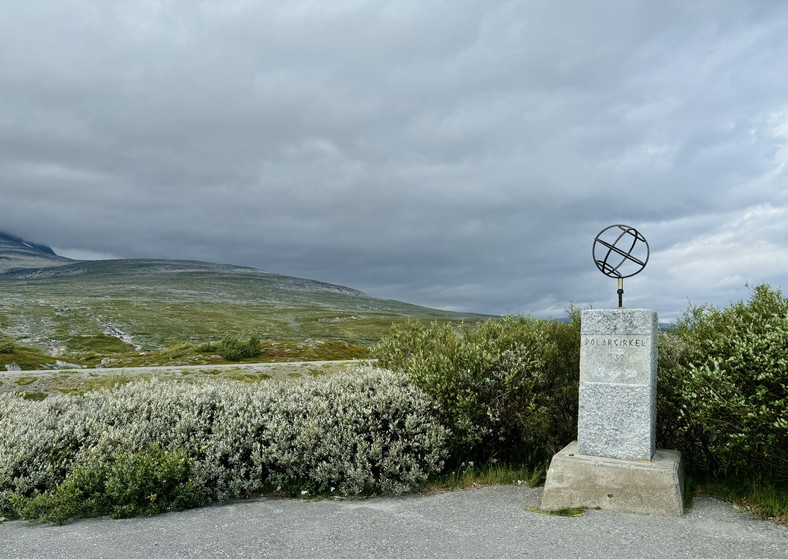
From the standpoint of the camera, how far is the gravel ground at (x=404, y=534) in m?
6.57

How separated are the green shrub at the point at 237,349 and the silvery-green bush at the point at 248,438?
19.7m

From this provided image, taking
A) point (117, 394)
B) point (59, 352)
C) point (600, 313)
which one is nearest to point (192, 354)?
point (117, 394)

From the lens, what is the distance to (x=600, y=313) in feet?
29.4

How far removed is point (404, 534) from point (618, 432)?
425 cm

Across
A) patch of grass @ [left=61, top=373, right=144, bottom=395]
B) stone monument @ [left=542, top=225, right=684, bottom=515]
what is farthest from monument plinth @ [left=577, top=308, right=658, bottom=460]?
patch of grass @ [left=61, top=373, right=144, bottom=395]

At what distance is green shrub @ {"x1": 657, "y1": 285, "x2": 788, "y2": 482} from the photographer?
26.0 ft

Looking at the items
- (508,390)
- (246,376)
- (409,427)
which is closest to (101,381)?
(246,376)

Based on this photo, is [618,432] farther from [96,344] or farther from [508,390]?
[96,344]

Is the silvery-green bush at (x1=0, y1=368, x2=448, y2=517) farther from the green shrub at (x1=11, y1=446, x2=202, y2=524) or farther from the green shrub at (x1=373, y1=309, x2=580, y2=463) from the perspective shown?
the green shrub at (x1=373, y1=309, x2=580, y2=463)

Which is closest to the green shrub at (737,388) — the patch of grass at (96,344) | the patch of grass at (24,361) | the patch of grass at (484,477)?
the patch of grass at (484,477)

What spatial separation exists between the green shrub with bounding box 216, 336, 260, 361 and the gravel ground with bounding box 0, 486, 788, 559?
2251 centimetres

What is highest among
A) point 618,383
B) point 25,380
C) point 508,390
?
point 618,383

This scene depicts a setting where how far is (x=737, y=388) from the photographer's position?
8.20 metres

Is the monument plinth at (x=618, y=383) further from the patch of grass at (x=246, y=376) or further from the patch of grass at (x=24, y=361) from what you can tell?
the patch of grass at (x=24, y=361)
